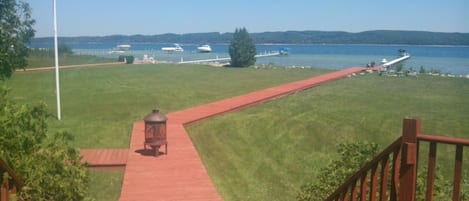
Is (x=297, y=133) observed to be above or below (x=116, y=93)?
below

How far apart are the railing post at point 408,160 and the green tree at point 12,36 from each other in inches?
421

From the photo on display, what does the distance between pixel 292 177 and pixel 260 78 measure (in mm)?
15430

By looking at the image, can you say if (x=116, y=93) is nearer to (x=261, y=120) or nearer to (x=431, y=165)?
(x=261, y=120)

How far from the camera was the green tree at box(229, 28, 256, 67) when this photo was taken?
3241cm

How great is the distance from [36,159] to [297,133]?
22.1 ft

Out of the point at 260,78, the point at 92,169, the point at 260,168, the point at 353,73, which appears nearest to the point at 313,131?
the point at 260,168

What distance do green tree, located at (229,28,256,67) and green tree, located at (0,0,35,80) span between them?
19983 millimetres

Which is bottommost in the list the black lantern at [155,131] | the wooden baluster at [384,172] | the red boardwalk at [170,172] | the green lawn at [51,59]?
the red boardwalk at [170,172]

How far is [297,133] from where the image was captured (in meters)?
11.0

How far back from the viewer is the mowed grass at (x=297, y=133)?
8594 mm

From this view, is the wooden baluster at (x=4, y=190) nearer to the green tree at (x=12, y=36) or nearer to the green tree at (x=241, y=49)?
the green tree at (x=12, y=36)

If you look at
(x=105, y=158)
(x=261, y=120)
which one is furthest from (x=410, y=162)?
(x=261, y=120)

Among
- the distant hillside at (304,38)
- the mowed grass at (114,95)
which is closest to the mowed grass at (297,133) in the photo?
the mowed grass at (114,95)

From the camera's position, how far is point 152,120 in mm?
8883
